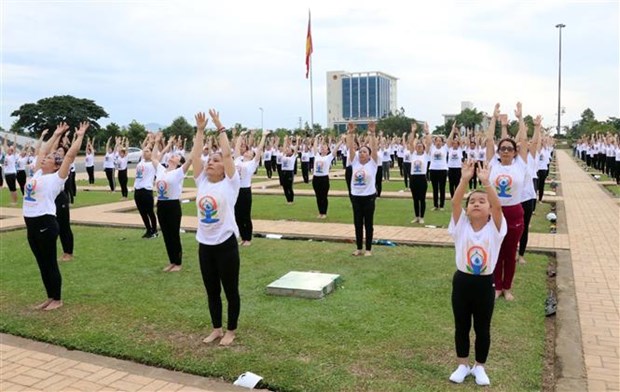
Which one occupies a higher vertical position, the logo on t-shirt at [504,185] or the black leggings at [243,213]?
the logo on t-shirt at [504,185]

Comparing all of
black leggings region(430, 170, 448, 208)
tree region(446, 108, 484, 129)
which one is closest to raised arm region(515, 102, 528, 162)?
black leggings region(430, 170, 448, 208)

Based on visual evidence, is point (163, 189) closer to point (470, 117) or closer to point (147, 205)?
point (147, 205)

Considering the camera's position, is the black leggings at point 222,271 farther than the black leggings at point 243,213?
No

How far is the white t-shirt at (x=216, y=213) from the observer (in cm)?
515

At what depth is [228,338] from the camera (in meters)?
5.36

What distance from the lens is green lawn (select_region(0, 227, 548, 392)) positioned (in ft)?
15.3

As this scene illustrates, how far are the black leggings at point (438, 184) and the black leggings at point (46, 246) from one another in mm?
9511

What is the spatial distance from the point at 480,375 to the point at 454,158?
11.2 metres

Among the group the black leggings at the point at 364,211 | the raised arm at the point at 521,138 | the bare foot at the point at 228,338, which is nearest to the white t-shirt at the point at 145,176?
the black leggings at the point at 364,211

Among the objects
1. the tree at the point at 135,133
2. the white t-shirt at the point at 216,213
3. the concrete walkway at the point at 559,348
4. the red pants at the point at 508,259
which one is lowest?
the concrete walkway at the point at 559,348

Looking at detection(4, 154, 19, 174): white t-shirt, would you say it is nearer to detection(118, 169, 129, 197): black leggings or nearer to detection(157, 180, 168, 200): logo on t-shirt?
detection(118, 169, 129, 197): black leggings

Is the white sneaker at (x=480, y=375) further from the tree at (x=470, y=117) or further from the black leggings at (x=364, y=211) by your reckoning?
the tree at (x=470, y=117)

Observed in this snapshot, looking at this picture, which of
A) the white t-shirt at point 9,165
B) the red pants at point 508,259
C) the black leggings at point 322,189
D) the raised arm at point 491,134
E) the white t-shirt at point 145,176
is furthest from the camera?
the white t-shirt at point 9,165

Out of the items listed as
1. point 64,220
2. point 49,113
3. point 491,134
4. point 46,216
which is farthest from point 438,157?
point 49,113
